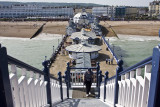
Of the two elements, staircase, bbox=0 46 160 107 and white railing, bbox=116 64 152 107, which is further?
white railing, bbox=116 64 152 107

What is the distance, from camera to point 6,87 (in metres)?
1.70

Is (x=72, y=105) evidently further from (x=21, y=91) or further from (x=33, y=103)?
(x=21, y=91)

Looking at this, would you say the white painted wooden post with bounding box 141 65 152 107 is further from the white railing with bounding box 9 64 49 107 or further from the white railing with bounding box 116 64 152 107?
the white railing with bounding box 9 64 49 107

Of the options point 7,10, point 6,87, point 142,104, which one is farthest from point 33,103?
point 7,10

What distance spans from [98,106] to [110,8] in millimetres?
106788

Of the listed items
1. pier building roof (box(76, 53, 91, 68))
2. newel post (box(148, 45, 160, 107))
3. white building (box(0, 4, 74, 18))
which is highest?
white building (box(0, 4, 74, 18))

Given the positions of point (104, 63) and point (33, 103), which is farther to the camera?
point (104, 63)

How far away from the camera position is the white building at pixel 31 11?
95.1 meters

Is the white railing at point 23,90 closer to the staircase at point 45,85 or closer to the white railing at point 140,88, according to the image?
the staircase at point 45,85

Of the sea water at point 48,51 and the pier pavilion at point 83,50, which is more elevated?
the pier pavilion at point 83,50

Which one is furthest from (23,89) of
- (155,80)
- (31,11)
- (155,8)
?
(155,8)

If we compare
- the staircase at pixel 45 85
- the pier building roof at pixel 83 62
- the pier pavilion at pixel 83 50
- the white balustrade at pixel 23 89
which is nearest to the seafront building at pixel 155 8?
the pier pavilion at pixel 83 50

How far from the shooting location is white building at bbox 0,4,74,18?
95.1m

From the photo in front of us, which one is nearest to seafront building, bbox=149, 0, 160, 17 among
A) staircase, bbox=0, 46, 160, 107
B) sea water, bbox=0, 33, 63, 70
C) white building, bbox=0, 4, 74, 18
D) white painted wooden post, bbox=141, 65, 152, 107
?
white building, bbox=0, 4, 74, 18
